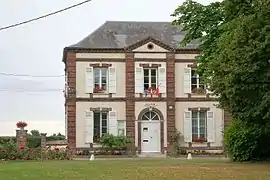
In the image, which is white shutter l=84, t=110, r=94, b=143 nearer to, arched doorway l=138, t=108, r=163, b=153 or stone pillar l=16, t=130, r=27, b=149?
arched doorway l=138, t=108, r=163, b=153

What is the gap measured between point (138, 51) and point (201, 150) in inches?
327

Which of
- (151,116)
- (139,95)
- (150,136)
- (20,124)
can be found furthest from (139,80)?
(20,124)

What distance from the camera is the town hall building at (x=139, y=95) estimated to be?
44562 mm

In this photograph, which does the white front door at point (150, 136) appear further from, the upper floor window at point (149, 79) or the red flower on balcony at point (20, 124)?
the red flower on balcony at point (20, 124)

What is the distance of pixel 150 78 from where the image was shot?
45.3m

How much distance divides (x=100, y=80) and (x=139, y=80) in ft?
9.01

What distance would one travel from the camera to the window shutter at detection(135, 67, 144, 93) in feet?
147

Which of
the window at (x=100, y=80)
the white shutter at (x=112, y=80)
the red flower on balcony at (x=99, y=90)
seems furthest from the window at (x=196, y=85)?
the red flower on balcony at (x=99, y=90)

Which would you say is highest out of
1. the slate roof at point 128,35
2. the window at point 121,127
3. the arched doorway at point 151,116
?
the slate roof at point 128,35

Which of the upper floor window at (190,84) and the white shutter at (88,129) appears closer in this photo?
the white shutter at (88,129)

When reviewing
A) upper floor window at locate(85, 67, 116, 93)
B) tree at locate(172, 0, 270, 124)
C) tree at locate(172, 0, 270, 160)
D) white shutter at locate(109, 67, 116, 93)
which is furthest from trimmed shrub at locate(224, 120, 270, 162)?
upper floor window at locate(85, 67, 116, 93)

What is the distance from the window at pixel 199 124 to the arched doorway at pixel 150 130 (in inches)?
96.8

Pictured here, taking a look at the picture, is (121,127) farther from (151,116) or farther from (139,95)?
(139,95)

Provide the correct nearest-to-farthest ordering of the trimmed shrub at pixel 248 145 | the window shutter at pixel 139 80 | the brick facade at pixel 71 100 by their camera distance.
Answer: the trimmed shrub at pixel 248 145
the brick facade at pixel 71 100
the window shutter at pixel 139 80
